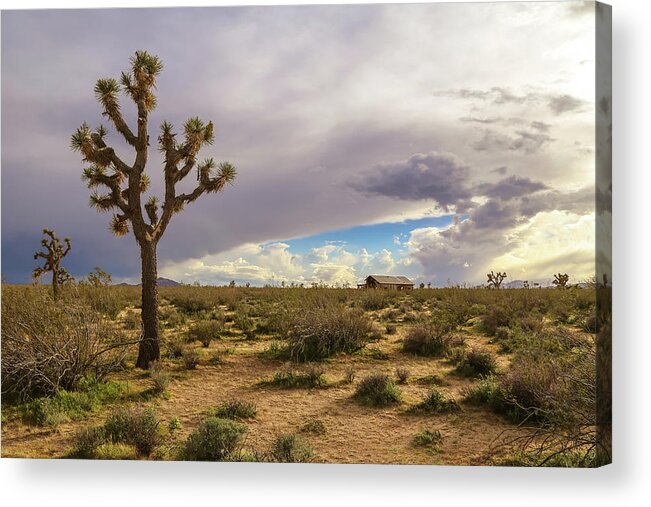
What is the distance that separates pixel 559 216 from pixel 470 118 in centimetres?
170

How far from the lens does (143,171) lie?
30.6 ft

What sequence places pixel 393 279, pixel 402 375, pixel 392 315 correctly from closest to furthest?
1. pixel 393 279
2. pixel 402 375
3. pixel 392 315

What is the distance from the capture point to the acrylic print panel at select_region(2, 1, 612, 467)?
20.1 ft

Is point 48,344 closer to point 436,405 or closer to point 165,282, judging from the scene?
point 165,282

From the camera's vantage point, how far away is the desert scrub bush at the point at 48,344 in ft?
25.3

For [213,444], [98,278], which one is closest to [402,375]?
→ [213,444]

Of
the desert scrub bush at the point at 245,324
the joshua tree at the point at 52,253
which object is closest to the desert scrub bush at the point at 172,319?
the desert scrub bush at the point at 245,324

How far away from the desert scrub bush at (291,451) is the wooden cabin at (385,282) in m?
2.71

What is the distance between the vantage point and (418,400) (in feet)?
25.6

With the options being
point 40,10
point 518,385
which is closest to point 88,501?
point 518,385

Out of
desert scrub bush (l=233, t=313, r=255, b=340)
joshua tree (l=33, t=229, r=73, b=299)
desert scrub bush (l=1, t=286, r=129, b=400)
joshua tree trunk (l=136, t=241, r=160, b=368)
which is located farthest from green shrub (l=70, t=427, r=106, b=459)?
desert scrub bush (l=233, t=313, r=255, b=340)

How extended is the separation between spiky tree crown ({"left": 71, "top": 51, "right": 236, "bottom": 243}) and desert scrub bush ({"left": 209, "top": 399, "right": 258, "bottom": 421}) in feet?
11.3

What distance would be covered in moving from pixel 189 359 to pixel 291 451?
3461 millimetres

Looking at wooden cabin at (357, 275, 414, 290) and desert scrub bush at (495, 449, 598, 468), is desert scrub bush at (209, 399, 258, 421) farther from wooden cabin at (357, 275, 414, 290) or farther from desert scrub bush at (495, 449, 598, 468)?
desert scrub bush at (495, 449, 598, 468)
